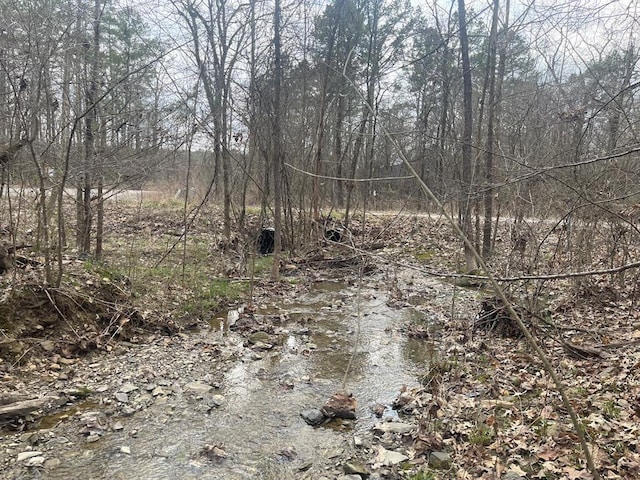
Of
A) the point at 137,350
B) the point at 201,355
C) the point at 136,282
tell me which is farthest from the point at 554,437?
the point at 136,282

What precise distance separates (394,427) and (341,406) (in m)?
0.58

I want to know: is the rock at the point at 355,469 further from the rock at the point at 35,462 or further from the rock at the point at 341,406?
the rock at the point at 35,462

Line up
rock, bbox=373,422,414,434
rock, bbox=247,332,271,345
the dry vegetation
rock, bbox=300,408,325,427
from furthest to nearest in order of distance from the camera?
rock, bbox=247,332,271,345
rock, bbox=300,408,325,427
rock, bbox=373,422,414,434
the dry vegetation

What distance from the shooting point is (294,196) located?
45.0 feet

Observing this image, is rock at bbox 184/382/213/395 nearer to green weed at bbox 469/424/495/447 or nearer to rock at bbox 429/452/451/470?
rock at bbox 429/452/451/470

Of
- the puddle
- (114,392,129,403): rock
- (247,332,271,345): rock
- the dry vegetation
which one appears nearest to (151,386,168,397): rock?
the puddle

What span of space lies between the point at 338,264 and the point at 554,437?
28.9 feet

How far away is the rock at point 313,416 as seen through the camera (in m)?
4.54

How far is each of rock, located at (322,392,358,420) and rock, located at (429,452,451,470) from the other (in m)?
1.04

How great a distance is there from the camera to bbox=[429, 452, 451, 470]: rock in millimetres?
3623

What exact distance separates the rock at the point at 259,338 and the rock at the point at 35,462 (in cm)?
320

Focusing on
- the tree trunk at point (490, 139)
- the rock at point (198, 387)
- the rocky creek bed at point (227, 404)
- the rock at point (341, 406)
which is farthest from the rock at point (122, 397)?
the tree trunk at point (490, 139)

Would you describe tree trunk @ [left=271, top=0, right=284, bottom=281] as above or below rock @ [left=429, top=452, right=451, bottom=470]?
above

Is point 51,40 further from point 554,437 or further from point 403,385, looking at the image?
point 554,437
